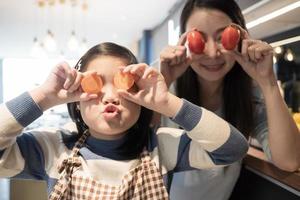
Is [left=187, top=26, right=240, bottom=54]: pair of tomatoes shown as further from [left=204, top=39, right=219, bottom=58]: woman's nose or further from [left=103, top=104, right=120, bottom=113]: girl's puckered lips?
[left=103, top=104, right=120, bottom=113]: girl's puckered lips

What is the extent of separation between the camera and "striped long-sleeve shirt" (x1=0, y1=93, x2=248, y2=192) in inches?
25.1

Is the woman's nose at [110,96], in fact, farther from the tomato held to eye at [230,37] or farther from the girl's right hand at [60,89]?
the tomato held to eye at [230,37]

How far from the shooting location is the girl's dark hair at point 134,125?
0.71 meters

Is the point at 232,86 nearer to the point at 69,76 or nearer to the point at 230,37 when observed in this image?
the point at 230,37

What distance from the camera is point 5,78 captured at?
771 cm

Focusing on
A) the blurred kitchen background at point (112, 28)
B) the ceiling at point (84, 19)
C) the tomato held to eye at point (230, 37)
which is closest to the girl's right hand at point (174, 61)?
the tomato held to eye at point (230, 37)

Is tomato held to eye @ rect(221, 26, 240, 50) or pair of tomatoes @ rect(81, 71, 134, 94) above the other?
tomato held to eye @ rect(221, 26, 240, 50)

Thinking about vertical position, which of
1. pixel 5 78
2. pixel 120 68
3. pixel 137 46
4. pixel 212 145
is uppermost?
pixel 120 68

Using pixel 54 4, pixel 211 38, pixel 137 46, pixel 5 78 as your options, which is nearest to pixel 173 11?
pixel 54 4

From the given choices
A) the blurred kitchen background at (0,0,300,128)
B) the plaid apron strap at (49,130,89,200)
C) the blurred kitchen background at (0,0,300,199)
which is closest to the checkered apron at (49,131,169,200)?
the plaid apron strap at (49,130,89,200)

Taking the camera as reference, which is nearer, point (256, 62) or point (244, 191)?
point (256, 62)

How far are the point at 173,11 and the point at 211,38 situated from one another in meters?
3.69

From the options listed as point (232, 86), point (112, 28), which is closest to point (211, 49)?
point (232, 86)

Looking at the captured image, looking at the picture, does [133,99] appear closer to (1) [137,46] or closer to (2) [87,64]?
(2) [87,64]
